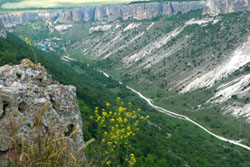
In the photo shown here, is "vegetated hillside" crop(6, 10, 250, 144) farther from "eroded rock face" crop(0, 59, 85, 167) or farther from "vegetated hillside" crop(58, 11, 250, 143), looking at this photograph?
"eroded rock face" crop(0, 59, 85, 167)

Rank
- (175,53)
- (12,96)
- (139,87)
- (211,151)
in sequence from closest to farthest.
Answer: (12,96), (211,151), (139,87), (175,53)

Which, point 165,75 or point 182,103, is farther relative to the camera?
point 165,75

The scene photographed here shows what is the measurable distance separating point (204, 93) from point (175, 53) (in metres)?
27.4

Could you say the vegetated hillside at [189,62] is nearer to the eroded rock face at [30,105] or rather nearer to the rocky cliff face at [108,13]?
the rocky cliff face at [108,13]

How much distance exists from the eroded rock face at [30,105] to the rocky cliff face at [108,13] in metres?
124

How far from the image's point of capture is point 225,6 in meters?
91.3

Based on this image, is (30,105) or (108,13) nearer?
(30,105)

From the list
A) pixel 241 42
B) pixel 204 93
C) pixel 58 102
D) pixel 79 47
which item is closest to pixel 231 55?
pixel 241 42

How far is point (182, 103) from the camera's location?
2298 inches

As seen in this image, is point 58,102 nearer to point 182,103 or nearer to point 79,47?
point 182,103

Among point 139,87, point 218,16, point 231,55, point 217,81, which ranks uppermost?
point 218,16

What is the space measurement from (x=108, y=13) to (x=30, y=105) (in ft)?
588

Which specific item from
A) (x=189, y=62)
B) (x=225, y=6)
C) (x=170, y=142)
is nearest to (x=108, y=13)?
(x=225, y=6)

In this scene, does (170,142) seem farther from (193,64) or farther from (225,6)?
(225,6)
